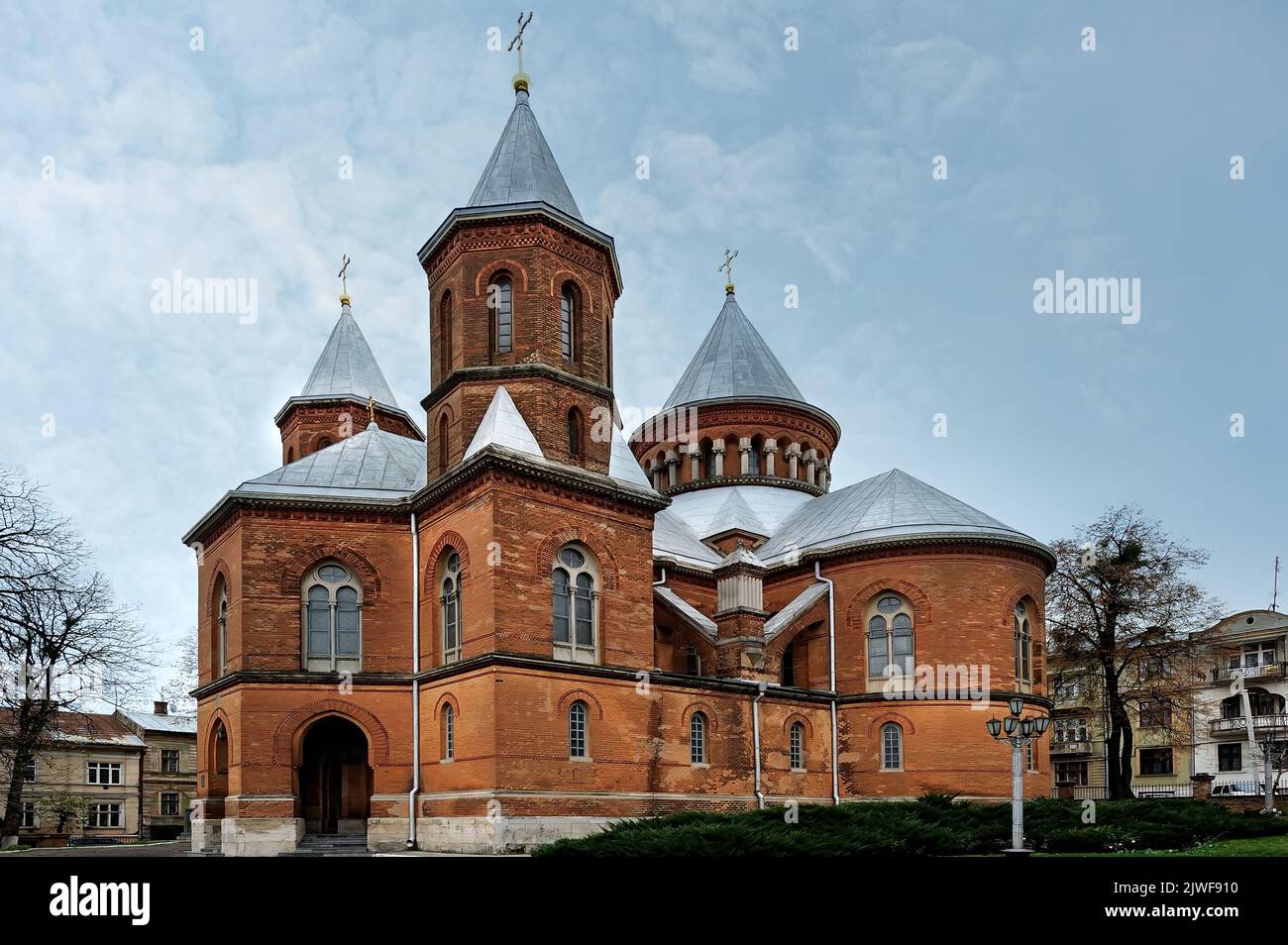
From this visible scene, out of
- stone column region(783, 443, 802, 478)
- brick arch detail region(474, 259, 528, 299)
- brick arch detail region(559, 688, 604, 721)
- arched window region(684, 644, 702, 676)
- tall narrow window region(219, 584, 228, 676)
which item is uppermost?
brick arch detail region(474, 259, 528, 299)

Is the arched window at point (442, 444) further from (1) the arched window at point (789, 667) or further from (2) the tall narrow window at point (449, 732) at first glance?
(1) the arched window at point (789, 667)

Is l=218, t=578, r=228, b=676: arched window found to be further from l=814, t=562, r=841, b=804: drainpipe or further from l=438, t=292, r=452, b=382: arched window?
l=814, t=562, r=841, b=804: drainpipe

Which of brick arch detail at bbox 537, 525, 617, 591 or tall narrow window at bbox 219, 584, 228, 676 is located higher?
brick arch detail at bbox 537, 525, 617, 591

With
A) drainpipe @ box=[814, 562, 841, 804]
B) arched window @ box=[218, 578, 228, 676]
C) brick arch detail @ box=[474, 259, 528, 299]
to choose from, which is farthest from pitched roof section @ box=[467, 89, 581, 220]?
drainpipe @ box=[814, 562, 841, 804]

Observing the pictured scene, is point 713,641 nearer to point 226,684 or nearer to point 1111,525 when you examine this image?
point 226,684

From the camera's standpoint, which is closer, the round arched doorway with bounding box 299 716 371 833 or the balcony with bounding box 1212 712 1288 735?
the round arched doorway with bounding box 299 716 371 833

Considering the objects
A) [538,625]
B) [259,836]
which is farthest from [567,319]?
[259,836]

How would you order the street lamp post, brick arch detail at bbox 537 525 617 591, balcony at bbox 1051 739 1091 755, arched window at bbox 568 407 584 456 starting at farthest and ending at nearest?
balcony at bbox 1051 739 1091 755 < arched window at bbox 568 407 584 456 < brick arch detail at bbox 537 525 617 591 < the street lamp post

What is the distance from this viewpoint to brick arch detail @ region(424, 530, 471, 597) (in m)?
25.3

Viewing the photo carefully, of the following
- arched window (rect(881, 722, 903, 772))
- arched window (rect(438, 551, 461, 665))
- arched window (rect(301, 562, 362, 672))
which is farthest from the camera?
arched window (rect(881, 722, 903, 772))

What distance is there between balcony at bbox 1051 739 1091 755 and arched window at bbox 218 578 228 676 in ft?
148

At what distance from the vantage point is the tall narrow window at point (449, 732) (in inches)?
977

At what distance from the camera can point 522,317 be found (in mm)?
27328
